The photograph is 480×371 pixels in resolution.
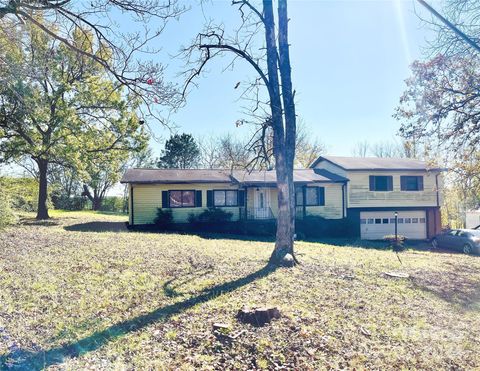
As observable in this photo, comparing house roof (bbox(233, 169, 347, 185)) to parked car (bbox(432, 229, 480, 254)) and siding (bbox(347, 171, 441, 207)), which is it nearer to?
siding (bbox(347, 171, 441, 207))

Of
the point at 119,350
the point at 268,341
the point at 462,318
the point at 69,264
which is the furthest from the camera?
the point at 69,264

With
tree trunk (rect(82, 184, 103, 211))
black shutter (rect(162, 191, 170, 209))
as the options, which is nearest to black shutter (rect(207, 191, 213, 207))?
black shutter (rect(162, 191, 170, 209))

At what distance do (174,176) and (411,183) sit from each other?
1593 cm

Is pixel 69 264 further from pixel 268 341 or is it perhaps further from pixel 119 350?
pixel 268 341

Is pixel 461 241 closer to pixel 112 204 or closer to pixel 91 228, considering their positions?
pixel 91 228

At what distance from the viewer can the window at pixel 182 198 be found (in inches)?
817

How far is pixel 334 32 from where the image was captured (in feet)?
34.8

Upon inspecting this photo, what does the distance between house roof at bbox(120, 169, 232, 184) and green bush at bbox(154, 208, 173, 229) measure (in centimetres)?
174

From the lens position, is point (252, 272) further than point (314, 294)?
Yes

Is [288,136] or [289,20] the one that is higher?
[289,20]

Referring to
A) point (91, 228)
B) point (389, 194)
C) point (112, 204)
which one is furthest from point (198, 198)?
point (112, 204)

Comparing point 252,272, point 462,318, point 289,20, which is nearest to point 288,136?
point 289,20

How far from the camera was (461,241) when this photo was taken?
64.1 feet

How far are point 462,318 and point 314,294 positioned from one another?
8.69ft
